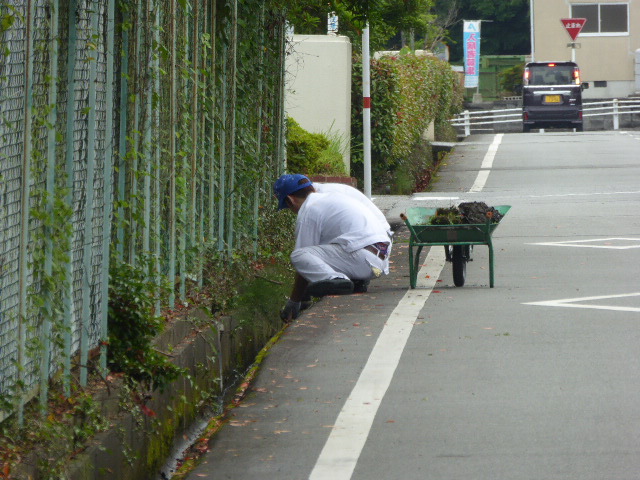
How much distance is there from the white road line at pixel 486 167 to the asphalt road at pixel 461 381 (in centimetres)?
833

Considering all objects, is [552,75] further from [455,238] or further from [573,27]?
[455,238]

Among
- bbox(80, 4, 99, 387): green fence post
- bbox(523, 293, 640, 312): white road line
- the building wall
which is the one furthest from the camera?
the building wall

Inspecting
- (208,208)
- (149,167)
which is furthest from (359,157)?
(149,167)

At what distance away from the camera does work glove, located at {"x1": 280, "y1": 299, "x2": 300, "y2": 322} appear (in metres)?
9.80

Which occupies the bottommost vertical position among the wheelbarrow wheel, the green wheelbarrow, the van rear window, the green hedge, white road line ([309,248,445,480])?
white road line ([309,248,445,480])

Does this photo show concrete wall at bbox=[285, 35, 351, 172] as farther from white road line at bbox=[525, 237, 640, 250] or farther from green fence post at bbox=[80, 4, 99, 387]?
green fence post at bbox=[80, 4, 99, 387]

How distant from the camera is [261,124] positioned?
36.7ft

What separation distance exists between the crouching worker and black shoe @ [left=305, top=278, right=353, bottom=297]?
22 mm

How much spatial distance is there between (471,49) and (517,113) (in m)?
3.77

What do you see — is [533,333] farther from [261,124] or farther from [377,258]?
[261,124]

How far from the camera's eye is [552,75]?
43.7m

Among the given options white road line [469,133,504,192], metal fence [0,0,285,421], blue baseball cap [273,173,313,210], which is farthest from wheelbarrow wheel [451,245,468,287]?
white road line [469,133,504,192]

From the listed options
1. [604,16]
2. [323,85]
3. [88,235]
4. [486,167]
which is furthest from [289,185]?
[604,16]

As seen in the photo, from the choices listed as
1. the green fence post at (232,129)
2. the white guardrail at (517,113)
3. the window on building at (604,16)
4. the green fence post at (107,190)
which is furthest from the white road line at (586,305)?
the window on building at (604,16)
